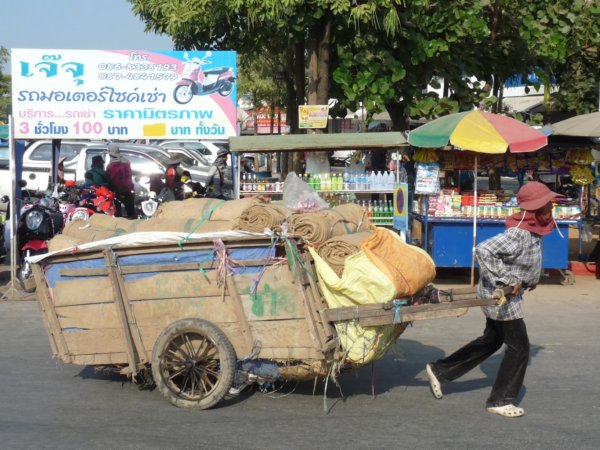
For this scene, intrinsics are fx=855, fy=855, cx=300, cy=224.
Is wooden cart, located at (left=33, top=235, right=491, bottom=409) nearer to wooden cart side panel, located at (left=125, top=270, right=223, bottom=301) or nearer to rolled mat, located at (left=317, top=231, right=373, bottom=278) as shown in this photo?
wooden cart side panel, located at (left=125, top=270, right=223, bottom=301)

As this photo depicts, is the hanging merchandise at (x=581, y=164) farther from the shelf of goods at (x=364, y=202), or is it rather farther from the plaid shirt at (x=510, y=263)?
the plaid shirt at (x=510, y=263)

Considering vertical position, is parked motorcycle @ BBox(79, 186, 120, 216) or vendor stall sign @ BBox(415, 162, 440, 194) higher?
vendor stall sign @ BBox(415, 162, 440, 194)

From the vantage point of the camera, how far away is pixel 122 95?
1111 centimetres

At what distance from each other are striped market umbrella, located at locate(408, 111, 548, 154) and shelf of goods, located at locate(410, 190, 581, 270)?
4.00ft

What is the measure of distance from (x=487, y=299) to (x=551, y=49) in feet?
36.6

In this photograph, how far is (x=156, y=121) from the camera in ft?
36.6

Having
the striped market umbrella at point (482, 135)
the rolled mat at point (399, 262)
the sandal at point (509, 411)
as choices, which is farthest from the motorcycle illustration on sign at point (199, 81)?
the sandal at point (509, 411)

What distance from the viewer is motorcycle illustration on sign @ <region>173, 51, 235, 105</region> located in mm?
11180

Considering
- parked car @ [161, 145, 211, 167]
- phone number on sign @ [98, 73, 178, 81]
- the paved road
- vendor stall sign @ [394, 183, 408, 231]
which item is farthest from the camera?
parked car @ [161, 145, 211, 167]

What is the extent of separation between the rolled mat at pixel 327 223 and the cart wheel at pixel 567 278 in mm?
6294

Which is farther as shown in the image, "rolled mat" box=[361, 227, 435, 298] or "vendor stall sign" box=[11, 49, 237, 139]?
"vendor stall sign" box=[11, 49, 237, 139]

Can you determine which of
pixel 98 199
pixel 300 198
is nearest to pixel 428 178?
pixel 98 199

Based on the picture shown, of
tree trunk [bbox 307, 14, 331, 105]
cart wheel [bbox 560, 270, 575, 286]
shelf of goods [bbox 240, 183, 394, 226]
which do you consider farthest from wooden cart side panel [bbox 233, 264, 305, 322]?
tree trunk [bbox 307, 14, 331, 105]

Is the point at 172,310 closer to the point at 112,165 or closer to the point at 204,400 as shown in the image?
the point at 204,400
